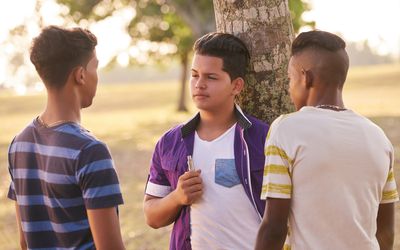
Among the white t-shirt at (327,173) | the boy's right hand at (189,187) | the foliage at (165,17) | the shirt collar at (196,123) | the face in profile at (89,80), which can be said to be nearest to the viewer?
the white t-shirt at (327,173)

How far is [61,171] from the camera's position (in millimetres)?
2766

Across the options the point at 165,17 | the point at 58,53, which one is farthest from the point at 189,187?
the point at 165,17

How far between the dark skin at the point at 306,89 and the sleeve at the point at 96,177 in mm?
626

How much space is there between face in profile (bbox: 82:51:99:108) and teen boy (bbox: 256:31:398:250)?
0.84m

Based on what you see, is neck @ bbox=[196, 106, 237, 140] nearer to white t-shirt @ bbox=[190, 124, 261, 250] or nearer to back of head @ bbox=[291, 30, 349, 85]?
white t-shirt @ bbox=[190, 124, 261, 250]

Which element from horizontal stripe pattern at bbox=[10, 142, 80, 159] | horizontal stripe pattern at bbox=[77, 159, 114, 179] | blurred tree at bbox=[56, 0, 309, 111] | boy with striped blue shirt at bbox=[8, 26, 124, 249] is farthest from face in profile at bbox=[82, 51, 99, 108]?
blurred tree at bbox=[56, 0, 309, 111]

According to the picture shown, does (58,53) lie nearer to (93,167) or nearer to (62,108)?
(62,108)

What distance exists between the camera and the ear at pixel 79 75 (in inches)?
115

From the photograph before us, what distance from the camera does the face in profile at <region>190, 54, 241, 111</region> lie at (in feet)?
10.8

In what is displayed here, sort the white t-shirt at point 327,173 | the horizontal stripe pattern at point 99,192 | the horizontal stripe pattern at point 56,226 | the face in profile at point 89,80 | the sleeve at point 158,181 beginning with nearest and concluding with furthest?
the white t-shirt at point 327,173, the horizontal stripe pattern at point 99,192, the horizontal stripe pattern at point 56,226, the face in profile at point 89,80, the sleeve at point 158,181

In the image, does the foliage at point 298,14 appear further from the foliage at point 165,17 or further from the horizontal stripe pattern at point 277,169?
the horizontal stripe pattern at point 277,169

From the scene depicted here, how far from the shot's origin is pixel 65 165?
275 cm

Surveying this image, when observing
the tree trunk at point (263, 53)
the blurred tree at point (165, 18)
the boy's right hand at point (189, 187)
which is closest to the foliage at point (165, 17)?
the blurred tree at point (165, 18)

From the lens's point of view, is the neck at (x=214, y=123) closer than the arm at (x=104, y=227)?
No
